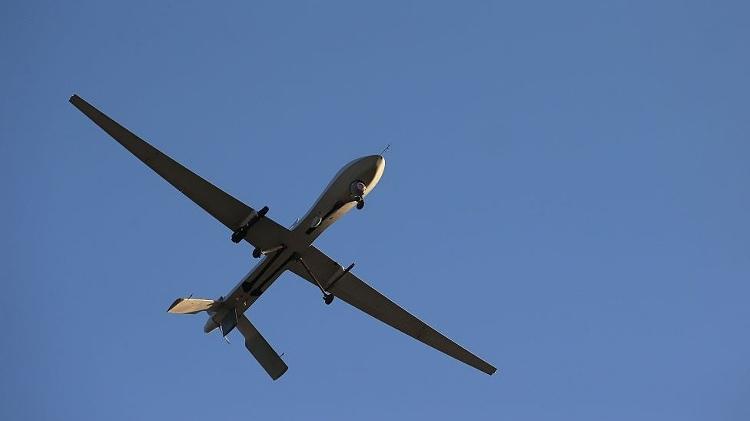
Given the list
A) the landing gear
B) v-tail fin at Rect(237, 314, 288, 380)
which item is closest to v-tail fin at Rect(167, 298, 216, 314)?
v-tail fin at Rect(237, 314, 288, 380)

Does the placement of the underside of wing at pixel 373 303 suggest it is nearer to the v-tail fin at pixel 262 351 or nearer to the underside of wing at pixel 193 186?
the underside of wing at pixel 193 186

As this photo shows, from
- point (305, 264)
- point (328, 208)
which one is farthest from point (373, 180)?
point (305, 264)

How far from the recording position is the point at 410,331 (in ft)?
193

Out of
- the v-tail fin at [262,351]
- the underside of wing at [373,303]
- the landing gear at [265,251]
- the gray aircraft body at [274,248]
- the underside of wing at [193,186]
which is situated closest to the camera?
the underside of wing at [193,186]

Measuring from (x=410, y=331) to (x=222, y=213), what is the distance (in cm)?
1281

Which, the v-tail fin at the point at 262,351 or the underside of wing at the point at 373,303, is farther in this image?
the v-tail fin at the point at 262,351

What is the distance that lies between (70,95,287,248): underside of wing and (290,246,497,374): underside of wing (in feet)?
8.78

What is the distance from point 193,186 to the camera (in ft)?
170

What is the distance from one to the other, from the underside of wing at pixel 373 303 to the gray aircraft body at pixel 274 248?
5 cm

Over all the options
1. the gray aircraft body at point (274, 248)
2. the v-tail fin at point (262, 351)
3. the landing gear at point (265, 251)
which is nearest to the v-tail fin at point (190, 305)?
the gray aircraft body at point (274, 248)

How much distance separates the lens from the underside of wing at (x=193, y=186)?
5012cm

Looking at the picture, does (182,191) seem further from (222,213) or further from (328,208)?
(328,208)

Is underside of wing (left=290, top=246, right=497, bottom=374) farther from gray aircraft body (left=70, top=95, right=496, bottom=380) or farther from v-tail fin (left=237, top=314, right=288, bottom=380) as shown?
v-tail fin (left=237, top=314, right=288, bottom=380)

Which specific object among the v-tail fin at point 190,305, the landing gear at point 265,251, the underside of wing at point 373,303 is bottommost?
the v-tail fin at point 190,305
